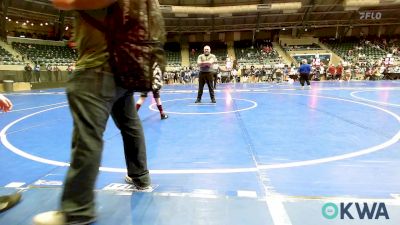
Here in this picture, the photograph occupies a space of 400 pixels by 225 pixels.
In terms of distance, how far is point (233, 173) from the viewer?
289 cm

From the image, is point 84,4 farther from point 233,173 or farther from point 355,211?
point 355,211

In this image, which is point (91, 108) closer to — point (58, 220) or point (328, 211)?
point (58, 220)

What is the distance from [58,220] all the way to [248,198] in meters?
1.27

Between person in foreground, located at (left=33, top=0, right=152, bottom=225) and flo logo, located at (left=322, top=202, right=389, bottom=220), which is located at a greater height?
person in foreground, located at (left=33, top=0, right=152, bottom=225)

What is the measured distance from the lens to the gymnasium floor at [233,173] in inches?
79.9

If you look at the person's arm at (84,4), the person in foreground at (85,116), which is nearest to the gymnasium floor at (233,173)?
the person in foreground at (85,116)

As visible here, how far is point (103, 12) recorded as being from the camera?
176cm

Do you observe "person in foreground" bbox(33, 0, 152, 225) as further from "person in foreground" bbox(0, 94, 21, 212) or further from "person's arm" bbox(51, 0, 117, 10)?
"person in foreground" bbox(0, 94, 21, 212)

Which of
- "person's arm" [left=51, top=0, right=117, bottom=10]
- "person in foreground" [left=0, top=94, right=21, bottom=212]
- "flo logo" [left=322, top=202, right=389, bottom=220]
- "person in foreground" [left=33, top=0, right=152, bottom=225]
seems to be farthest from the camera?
"person in foreground" [left=0, top=94, right=21, bottom=212]

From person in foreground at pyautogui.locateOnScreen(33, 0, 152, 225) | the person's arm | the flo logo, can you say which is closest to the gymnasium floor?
the flo logo

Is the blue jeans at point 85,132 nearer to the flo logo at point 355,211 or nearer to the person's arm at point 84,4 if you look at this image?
the person's arm at point 84,4

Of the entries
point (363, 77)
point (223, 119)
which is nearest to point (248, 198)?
point (223, 119)

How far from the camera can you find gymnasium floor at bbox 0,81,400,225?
6.66 ft

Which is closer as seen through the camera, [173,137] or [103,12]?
[103,12]
